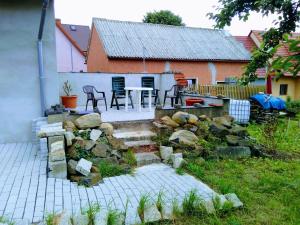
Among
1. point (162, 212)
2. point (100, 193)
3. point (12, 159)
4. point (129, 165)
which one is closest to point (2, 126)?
point (12, 159)

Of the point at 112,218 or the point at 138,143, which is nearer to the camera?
the point at 112,218

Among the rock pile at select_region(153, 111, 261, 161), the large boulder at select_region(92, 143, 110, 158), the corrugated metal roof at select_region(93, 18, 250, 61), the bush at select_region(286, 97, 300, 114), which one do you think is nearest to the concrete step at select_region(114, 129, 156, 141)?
the rock pile at select_region(153, 111, 261, 161)

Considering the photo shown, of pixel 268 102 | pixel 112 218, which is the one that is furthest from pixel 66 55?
pixel 112 218

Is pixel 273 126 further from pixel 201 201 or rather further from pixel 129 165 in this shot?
pixel 201 201

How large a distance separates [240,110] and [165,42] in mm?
10450

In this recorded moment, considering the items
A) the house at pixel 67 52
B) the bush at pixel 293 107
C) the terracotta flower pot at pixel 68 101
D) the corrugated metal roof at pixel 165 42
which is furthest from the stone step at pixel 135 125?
the house at pixel 67 52

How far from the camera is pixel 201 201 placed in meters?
3.51

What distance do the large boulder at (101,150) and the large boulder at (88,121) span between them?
2.16 feet

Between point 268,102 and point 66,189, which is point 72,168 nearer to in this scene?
point 66,189

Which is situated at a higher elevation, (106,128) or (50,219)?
(106,128)

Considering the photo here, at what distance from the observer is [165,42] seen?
1911cm

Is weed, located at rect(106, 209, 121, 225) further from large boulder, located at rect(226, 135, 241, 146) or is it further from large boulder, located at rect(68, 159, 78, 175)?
large boulder, located at rect(226, 135, 241, 146)

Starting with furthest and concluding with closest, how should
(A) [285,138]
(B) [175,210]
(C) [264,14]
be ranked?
(A) [285,138], (C) [264,14], (B) [175,210]

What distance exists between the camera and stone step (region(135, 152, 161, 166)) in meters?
5.40
